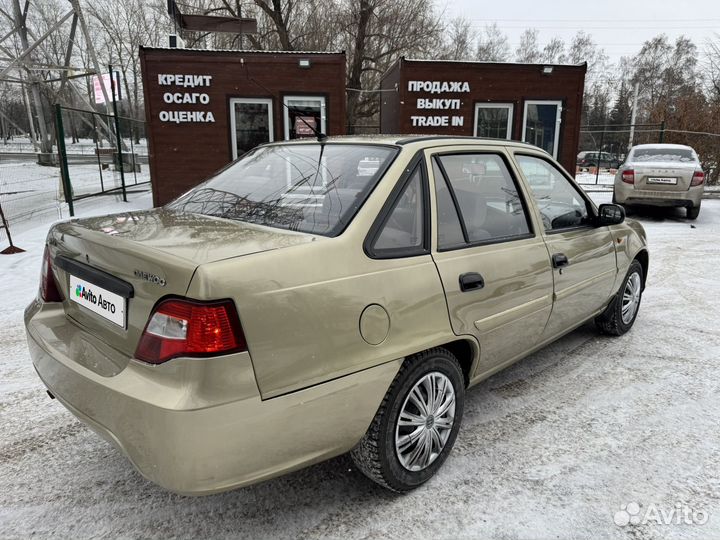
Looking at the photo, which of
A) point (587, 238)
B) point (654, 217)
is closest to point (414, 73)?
point (654, 217)

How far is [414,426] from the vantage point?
2385mm

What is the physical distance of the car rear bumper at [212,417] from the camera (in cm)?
169

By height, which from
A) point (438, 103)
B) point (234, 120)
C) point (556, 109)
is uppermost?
point (438, 103)

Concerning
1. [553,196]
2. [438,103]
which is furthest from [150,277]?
[438,103]

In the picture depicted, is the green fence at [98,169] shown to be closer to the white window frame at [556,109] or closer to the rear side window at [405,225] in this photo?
the rear side window at [405,225]

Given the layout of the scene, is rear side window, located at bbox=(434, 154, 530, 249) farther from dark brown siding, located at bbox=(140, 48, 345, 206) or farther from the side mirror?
dark brown siding, located at bbox=(140, 48, 345, 206)

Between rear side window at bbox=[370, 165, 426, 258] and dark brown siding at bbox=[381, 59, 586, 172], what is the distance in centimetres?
1046

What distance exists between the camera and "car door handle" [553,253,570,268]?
314 cm

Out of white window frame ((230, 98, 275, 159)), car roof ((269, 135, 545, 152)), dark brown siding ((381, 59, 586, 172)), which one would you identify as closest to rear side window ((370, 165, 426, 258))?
car roof ((269, 135, 545, 152))

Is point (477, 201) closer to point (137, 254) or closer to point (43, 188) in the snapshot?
point (137, 254)

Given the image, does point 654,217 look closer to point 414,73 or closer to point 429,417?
point 414,73

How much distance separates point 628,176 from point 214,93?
9114 mm

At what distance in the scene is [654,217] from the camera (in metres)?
11.6

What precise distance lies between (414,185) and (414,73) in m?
10.9
